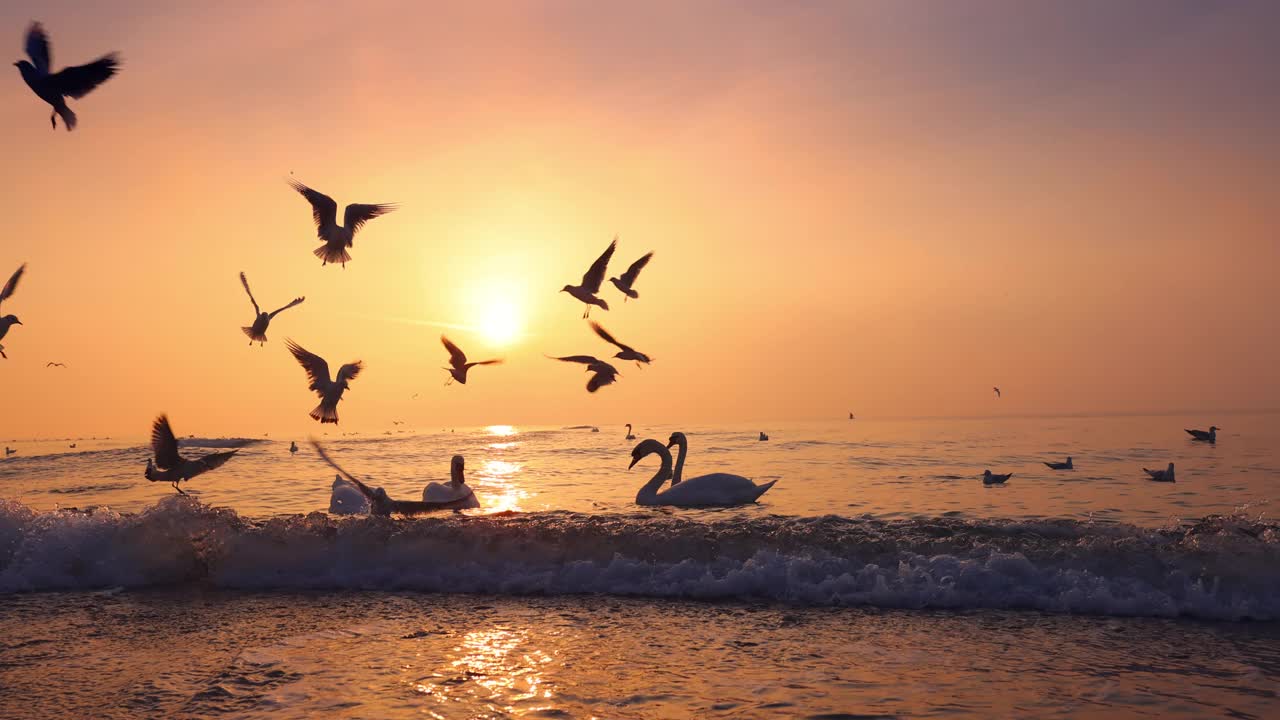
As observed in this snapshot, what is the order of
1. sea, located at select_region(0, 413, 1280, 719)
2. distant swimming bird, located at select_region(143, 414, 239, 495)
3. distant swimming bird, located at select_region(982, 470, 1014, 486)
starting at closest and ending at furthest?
sea, located at select_region(0, 413, 1280, 719)
distant swimming bird, located at select_region(143, 414, 239, 495)
distant swimming bird, located at select_region(982, 470, 1014, 486)

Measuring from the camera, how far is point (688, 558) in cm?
1179

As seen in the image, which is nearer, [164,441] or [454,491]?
[164,441]

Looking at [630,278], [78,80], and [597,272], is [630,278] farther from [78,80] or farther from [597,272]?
[78,80]

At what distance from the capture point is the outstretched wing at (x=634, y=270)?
17.6 meters

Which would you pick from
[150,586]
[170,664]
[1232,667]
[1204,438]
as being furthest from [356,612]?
[1204,438]

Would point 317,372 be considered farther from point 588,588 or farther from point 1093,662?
point 1093,662

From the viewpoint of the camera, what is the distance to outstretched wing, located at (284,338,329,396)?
15180 millimetres

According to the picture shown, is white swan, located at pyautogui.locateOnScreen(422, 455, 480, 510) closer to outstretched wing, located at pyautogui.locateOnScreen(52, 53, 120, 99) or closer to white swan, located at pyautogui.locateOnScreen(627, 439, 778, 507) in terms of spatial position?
white swan, located at pyautogui.locateOnScreen(627, 439, 778, 507)

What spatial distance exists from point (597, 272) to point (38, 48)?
9.13 meters

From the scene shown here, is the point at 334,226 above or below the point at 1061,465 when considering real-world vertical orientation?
above

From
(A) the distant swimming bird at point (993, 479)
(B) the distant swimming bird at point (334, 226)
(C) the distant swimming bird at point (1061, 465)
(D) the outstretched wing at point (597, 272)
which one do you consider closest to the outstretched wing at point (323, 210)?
(B) the distant swimming bird at point (334, 226)

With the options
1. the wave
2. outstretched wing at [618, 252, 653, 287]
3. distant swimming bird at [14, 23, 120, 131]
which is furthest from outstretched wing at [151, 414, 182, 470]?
outstretched wing at [618, 252, 653, 287]

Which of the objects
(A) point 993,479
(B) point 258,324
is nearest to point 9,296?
(B) point 258,324

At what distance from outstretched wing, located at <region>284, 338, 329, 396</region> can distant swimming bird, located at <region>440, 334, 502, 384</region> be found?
2358 mm
